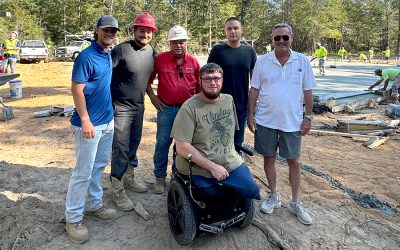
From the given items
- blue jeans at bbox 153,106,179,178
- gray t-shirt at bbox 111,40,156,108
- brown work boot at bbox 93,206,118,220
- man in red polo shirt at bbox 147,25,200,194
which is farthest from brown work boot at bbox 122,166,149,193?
gray t-shirt at bbox 111,40,156,108

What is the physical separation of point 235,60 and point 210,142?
3.90 ft

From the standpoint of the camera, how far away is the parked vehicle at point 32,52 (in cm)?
2417

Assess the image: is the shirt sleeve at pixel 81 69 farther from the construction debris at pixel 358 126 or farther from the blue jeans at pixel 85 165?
the construction debris at pixel 358 126

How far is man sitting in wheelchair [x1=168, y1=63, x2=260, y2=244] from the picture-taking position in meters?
3.20

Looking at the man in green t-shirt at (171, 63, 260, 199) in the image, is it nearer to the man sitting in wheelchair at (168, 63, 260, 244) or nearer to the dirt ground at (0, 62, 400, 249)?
the man sitting in wheelchair at (168, 63, 260, 244)

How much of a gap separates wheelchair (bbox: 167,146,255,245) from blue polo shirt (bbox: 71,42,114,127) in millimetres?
902

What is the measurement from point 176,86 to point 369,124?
593 centimetres

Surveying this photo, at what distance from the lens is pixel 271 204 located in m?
4.05

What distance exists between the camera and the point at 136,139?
4105 millimetres

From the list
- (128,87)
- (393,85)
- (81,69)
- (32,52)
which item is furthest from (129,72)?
(32,52)

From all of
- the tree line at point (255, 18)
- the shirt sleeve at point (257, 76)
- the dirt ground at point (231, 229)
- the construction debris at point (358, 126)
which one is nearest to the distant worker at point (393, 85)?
the construction debris at point (358, 126)

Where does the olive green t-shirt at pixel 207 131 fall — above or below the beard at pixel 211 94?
below

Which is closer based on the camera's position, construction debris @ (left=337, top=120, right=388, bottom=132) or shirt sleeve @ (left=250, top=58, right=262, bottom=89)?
shirt sleeve @ (left=250, top=58, right=262, bottom=89)

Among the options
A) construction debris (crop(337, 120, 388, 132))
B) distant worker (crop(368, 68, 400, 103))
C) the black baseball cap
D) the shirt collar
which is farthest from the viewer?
distant worker (crop(368, 68, 400, 103))
